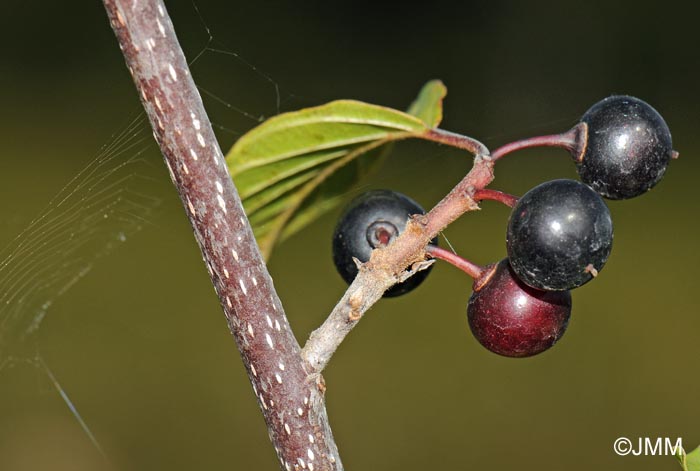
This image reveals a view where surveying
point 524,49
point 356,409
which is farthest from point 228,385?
point 524,49

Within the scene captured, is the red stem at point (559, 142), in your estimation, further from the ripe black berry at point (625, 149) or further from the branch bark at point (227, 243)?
the branch bark at point (227, 243)

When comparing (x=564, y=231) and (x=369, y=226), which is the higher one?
(x=369, y=226)

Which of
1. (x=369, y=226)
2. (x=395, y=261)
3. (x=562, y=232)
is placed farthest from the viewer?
(x=369, y=226)

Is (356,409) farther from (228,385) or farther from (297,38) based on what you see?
(297,38)

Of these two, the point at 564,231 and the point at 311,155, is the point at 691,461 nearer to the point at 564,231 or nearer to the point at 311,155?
the point at 564,231

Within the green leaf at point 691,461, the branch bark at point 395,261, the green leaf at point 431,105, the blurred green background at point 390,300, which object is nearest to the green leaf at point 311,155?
the green leaf at point 431,105

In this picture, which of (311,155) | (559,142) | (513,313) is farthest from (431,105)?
(513,313)
